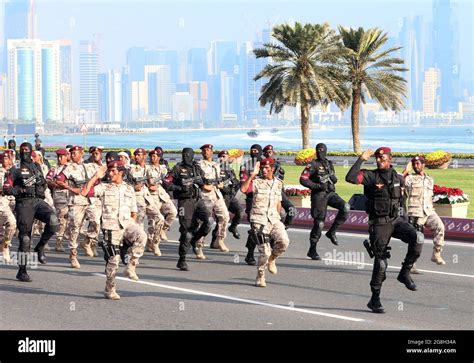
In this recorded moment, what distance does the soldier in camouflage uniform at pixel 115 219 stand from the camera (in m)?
13.9

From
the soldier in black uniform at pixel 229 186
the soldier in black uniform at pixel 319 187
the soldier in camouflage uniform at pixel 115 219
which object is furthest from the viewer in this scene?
the soldier in black uniform at pixel 229 186

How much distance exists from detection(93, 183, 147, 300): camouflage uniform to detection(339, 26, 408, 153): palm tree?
4852cm

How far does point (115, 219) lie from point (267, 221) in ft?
7.69

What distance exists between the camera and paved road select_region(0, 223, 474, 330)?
483 inches

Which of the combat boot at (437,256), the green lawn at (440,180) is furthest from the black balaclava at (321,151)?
the green lawn at (440,180)

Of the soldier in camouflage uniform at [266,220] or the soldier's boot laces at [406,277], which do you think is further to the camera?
the soldier in camouflage uniform at [266,220]

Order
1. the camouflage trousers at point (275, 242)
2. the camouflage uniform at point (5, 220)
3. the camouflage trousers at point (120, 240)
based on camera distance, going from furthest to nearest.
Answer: the camouflage uniform at point (5, 220)
the camouflage trousers at point (275, 242)
the camouflage trousers at point (120, 240)

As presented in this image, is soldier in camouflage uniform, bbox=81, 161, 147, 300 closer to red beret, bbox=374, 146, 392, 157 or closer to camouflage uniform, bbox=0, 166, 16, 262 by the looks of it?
camouflage uniform, bbox=0, 166, 16, 262

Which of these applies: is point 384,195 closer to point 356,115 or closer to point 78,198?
point 78,198

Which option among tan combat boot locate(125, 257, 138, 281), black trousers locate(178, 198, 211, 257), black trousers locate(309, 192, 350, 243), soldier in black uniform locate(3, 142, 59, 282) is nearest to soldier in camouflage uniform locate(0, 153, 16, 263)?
soldier in black uniform locate(3, 142, 59, 282)

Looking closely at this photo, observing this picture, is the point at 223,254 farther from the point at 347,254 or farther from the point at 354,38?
the point at 354,38

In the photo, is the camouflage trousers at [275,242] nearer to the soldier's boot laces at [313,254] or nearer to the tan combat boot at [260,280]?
the tan combat boot at [260,280]

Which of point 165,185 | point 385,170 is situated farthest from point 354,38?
point 385,170
